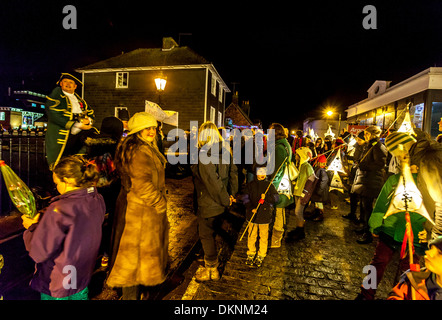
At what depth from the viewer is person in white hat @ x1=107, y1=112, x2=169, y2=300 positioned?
2.44 metres

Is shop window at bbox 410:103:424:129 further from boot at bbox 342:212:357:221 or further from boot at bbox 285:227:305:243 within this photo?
boot at bbox 285:227:305:243

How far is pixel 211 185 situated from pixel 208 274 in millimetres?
1357

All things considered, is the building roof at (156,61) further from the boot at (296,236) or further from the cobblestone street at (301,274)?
the cobblestone street at (301,274)

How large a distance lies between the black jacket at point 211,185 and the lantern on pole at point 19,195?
1.84m

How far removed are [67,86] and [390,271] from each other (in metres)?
5.91

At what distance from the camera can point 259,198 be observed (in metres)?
4.06

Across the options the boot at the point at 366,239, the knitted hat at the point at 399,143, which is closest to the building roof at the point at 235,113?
the boot at the point at 366,239

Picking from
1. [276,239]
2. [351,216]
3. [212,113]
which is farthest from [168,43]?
[276,239]

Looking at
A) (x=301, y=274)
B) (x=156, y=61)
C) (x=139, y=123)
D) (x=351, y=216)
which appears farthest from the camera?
(x=156, y=61)

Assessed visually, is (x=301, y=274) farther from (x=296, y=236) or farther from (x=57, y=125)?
(x=57, y=125)
